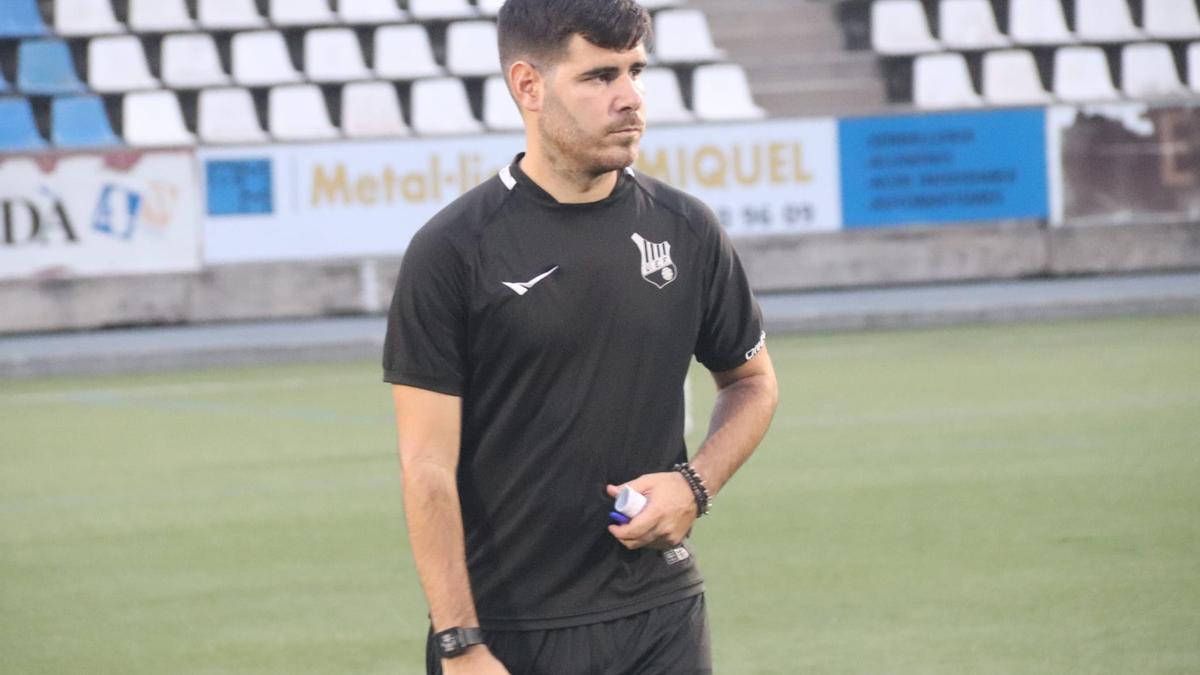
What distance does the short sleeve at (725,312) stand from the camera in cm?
373

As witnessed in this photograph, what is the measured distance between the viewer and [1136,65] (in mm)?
22094

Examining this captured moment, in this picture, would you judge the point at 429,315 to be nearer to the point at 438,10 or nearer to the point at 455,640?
the point at 455,640

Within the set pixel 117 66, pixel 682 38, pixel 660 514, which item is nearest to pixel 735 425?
pixel 660 514

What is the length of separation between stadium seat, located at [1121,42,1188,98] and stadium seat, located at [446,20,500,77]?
23.0ft

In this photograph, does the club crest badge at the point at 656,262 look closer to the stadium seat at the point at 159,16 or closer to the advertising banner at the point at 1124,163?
the advertising banner at the point at 1124,163

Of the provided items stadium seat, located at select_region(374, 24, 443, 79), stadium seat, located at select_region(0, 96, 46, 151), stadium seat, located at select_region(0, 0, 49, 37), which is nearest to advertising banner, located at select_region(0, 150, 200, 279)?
stadium seat, located at select_region(0, 96, 46, 151)

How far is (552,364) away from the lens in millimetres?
3523

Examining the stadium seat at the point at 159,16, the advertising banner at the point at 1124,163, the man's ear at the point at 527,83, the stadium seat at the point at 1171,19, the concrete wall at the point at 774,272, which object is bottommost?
the concrete wall at the point at 774,272

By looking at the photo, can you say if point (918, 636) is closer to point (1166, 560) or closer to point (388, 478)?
point (1166, 560)

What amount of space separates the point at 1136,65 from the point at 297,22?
9.22m

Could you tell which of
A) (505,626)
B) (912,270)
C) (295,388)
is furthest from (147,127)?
(505,626)

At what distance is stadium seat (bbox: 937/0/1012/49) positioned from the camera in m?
22.5

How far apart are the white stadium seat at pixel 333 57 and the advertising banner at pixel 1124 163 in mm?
7176

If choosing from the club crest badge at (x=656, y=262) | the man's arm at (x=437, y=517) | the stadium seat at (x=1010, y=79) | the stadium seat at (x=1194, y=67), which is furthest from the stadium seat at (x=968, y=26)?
the man's arm at (x=437, y=517)
